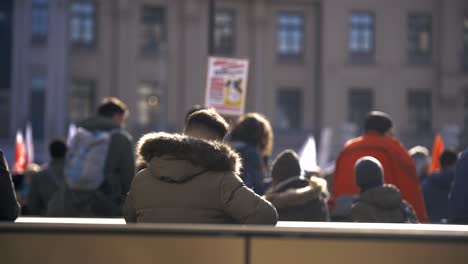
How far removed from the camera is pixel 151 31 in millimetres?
44000

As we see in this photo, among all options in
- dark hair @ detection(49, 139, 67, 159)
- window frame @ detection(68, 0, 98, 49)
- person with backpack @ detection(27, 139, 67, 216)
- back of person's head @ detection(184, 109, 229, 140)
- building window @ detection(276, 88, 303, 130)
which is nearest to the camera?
back of person's head @ detection(184, 109, 229, 140)

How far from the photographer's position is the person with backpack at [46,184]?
11906mm

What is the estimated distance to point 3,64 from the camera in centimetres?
4156

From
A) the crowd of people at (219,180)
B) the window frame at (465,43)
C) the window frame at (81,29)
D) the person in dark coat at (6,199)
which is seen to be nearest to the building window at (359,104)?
the window frame at (465,43)

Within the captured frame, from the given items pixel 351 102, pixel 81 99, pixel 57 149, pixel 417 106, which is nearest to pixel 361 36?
pixel 351 102

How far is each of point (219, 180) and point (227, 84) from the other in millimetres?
8774

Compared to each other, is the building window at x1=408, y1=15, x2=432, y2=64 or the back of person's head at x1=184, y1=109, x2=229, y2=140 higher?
the building window at x1=408, y1=15, x2=432, y2=64

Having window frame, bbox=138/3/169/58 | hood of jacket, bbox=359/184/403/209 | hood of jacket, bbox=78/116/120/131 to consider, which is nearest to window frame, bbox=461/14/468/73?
window frame, bbox=138/3/169/58

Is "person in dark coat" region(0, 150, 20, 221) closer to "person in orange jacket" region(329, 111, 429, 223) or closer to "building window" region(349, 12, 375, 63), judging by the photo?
"person in orange jacket" region(329, 111, 429, 223)

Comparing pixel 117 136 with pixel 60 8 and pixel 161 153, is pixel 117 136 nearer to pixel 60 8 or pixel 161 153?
pixel 161 153

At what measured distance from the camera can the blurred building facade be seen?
41.9 m

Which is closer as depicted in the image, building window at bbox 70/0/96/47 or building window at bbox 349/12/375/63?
building window at bbox 70/0/96/47

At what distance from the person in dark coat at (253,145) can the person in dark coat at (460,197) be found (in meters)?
2.10

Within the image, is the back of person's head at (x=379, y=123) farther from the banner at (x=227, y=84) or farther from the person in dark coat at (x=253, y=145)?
the banner at (x=227, y=84)
